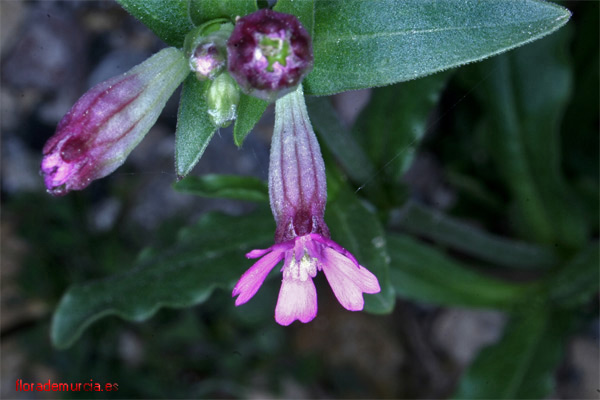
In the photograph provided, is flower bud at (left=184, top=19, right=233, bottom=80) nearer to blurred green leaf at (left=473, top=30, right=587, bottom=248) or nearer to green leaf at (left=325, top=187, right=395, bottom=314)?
green leaf at (left=325, top=187, right=395, bottom=314)

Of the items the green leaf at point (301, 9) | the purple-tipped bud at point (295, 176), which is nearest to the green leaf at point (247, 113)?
the purple-tipped bud at point (295, 176)

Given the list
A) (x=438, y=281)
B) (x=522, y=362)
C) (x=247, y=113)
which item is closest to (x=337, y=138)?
(x=247, y=113)

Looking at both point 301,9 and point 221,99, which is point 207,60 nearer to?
point 221,99

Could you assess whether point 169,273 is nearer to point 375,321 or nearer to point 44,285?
point 44,285

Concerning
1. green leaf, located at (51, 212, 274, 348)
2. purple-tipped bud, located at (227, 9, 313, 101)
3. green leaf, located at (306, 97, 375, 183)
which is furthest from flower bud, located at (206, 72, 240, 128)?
green leaf, located at (51, 212, 274, 348)

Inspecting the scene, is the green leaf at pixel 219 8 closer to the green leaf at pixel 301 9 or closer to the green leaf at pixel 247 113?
the green leaf at pixel 301 9

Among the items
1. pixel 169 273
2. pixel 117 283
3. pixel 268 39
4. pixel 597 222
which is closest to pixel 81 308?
pixel 117 283
